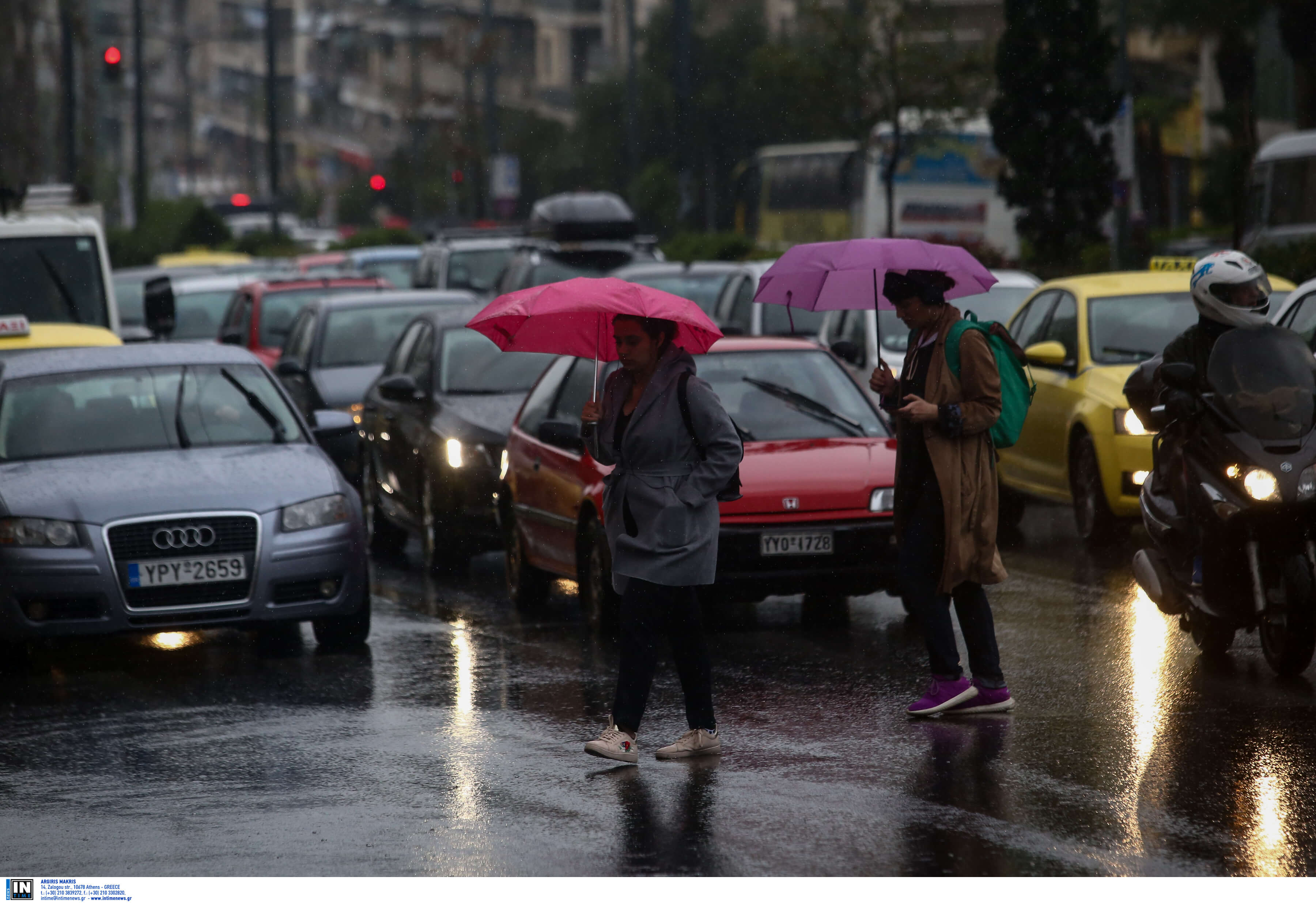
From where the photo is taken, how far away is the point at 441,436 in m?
13.5

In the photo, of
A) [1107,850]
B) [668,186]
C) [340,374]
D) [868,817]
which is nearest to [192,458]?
[868,817]

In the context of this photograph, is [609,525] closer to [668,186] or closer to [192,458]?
[192,458]

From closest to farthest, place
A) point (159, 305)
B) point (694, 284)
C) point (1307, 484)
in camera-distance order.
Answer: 1. point (1307, 484)
2. point (159, 305)
3. point (694, 284)

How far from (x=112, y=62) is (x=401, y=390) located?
20464 mm

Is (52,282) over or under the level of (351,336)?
over

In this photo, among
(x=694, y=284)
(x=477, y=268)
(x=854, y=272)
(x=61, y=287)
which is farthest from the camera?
(x=477, y=268)

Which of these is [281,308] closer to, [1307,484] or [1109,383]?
[1109,383]

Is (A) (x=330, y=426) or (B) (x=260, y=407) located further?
(A) (x=330, y=426)

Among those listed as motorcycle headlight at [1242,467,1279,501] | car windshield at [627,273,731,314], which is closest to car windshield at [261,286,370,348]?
car windshield at [627,273,731,314]

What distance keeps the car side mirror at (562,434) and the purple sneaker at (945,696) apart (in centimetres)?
246

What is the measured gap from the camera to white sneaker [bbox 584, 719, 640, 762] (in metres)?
7.40

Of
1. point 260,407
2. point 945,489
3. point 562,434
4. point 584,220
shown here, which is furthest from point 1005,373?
point 584,220

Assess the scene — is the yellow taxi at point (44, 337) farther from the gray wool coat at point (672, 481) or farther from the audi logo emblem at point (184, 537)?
the gray wool coat at point (672, 481)

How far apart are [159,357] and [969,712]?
526cm
